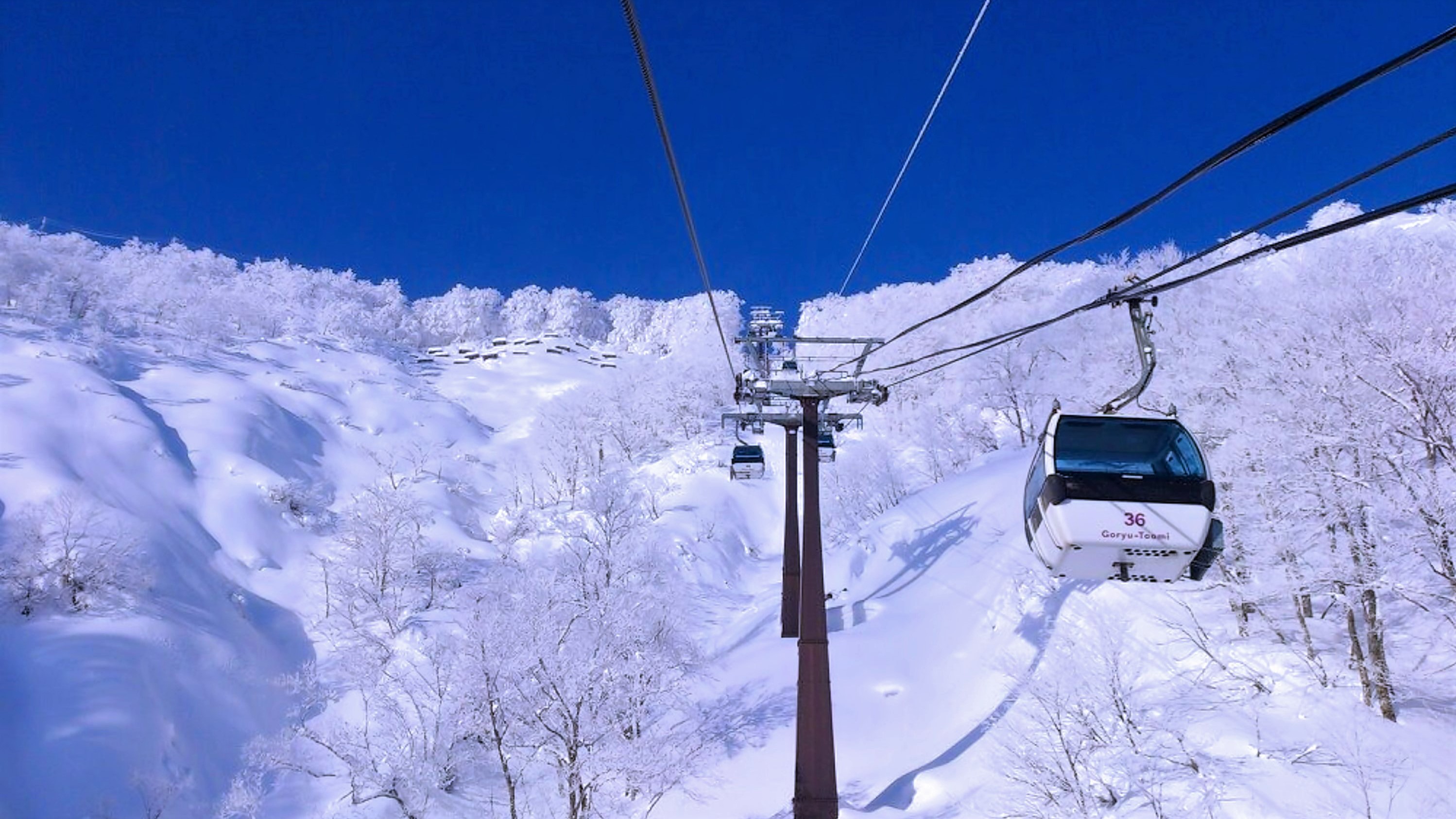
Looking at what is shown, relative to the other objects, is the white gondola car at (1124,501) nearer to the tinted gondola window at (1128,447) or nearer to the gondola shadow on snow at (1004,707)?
the tinted gondola window at (1128,447)

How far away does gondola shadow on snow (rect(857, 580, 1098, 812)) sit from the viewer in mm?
16609

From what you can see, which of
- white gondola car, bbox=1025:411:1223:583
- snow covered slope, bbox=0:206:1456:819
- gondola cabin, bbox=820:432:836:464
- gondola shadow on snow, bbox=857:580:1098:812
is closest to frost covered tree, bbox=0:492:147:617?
snow covered slope, bbox=0:206:1456:819

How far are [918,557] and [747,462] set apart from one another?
1421 cm

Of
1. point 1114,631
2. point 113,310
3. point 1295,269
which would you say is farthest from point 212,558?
point 113,310

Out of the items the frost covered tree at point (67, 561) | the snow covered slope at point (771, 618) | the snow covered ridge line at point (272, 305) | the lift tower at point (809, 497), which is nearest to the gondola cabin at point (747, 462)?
the lift tower at point (809, 497)

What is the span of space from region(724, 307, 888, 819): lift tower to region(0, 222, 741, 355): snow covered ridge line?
84040mm

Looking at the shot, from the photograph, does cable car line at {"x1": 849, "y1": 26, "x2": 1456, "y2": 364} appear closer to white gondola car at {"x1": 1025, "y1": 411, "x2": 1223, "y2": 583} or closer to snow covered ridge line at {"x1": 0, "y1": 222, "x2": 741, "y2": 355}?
white gondola car at {"x1": 1025, "y1": 411, "x2": 1223, "y2": 583}

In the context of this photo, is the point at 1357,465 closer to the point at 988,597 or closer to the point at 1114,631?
→ the point at 1114,631

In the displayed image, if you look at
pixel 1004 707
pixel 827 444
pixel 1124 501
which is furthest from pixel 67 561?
pixel 1124 501

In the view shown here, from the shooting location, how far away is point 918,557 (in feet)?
105

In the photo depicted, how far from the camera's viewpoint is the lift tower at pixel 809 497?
1114 centimetres

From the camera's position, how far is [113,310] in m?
95.5

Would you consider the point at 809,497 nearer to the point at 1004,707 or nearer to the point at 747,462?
the point at 747,462

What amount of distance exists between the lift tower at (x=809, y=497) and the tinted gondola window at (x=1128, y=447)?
176 inches
